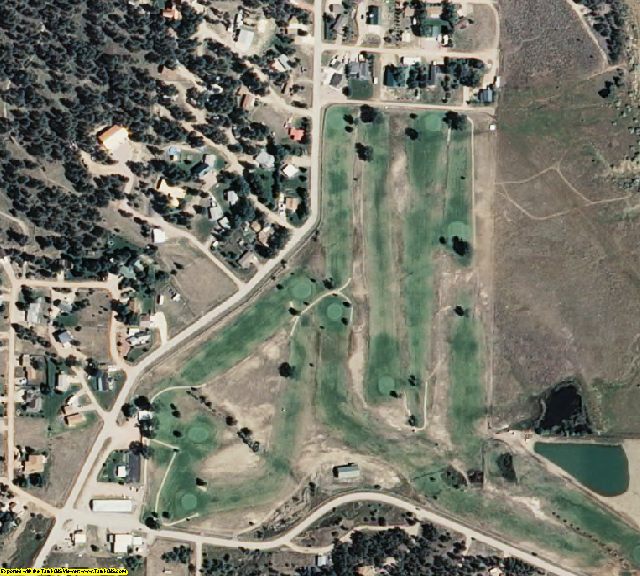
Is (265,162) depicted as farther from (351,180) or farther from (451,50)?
(451,50)

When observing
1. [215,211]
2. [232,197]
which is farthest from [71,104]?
[232,197]

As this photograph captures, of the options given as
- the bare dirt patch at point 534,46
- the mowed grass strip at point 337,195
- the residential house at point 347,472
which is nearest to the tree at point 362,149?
the mowed grass strip at point 337,195

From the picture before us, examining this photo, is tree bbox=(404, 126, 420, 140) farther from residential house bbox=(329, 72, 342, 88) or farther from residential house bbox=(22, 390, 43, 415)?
residential house bbox=(22, 390, 43, 415)

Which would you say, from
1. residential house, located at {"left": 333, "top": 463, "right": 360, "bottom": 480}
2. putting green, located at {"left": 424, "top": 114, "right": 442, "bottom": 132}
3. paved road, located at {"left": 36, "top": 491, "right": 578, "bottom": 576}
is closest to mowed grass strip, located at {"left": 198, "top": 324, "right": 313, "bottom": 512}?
paved road, located at {"left": 36, "top": 491, "right": 578, "bottom": 576}

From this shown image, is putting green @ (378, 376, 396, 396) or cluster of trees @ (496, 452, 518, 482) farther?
cluster of trees @ (496, 452, 518, 482)

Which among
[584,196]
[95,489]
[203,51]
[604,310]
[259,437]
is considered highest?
[203,51]

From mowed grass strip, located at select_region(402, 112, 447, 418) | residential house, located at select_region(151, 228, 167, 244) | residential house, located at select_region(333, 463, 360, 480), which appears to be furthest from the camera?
mowed grass strip, located at select_region(402, 112, 447, 418)

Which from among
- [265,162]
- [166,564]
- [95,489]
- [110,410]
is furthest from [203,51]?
[166,564]
